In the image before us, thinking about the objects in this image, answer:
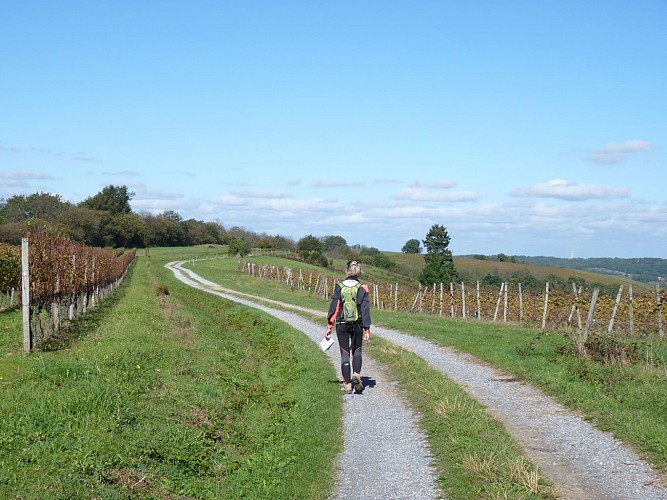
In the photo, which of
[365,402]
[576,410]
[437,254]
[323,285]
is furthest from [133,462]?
[437,254]

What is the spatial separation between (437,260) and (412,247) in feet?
294

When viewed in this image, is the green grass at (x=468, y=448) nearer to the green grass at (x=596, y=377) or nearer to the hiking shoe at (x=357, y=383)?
the hiking shoe at (x=357, y=383)

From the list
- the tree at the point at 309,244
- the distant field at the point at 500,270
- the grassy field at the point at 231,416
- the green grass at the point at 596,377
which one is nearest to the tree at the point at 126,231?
the tree at the point at 309,244

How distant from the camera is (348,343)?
39.4 ft

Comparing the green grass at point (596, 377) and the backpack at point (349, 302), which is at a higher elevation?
the backpack at point (349, 302)

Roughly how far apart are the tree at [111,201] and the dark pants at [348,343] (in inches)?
4811

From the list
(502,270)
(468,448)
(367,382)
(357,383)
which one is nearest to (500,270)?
(502,270)

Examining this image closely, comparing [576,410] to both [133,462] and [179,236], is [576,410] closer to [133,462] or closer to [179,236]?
[133,462]

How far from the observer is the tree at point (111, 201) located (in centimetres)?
13288

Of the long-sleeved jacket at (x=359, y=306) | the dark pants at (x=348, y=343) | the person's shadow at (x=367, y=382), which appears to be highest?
the long-sleeved jacket at (x=359, y=306)

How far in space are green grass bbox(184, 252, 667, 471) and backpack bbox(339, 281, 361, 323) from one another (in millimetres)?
3613

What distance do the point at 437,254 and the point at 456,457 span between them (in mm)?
72676

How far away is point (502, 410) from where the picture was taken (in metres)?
10.1

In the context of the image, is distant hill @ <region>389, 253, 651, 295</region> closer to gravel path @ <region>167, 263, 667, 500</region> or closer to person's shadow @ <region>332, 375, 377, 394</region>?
person's shadow @ <region>332, 375, 377, 394</region>
